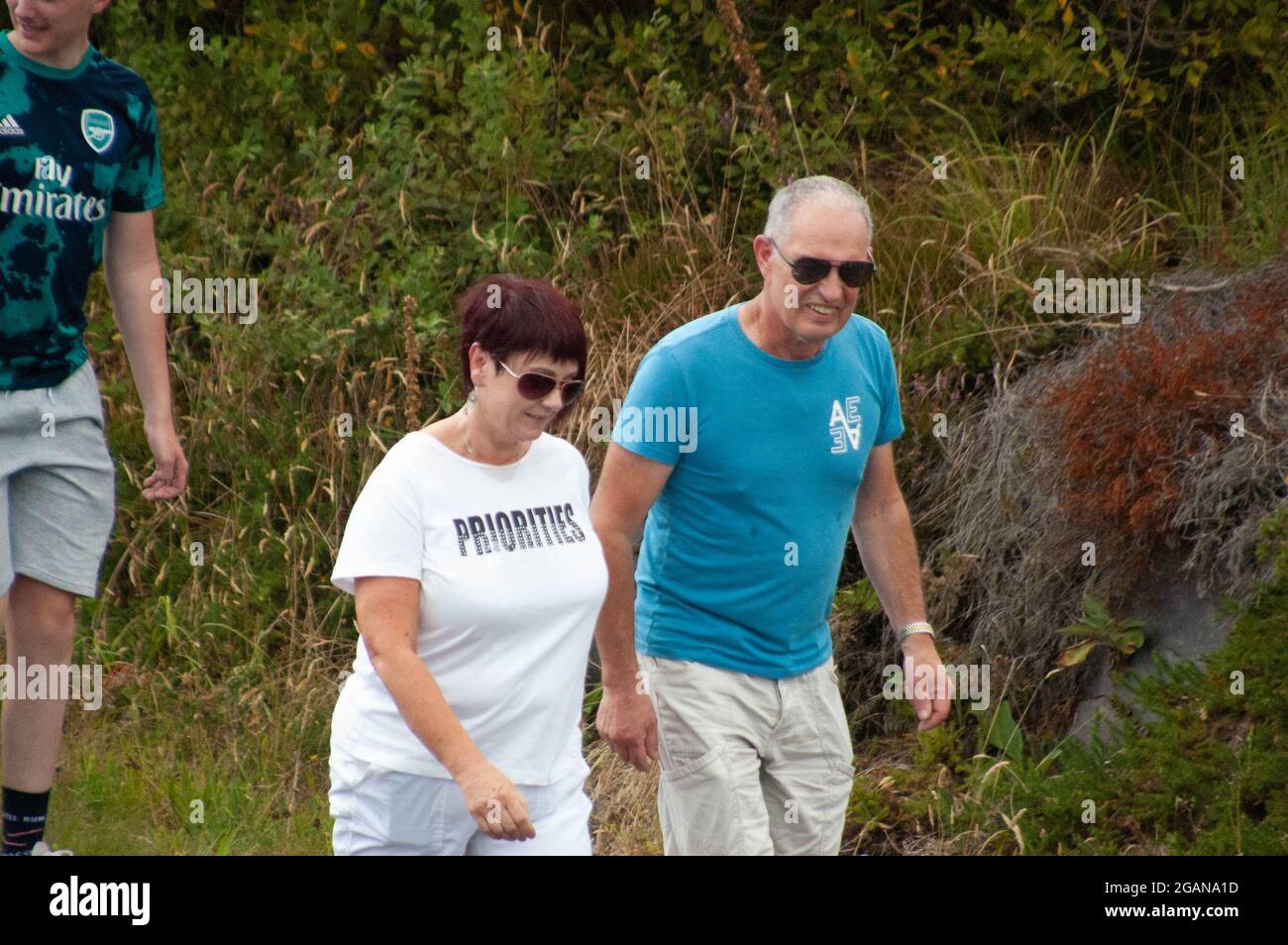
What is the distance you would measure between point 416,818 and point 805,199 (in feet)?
6.10

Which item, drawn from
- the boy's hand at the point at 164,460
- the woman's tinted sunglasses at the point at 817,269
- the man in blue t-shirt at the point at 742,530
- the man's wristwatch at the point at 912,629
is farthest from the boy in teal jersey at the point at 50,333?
the man's wristwatch at the point at 912,629

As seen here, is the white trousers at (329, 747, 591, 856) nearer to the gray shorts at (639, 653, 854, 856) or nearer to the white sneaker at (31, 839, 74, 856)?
the gray shorts at (639, 653, 854, 856)

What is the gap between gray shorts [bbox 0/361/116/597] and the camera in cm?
418

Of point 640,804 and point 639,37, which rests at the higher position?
point 639,37

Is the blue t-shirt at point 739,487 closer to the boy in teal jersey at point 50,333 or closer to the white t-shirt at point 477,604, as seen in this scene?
the white t-shirt at point 477,604

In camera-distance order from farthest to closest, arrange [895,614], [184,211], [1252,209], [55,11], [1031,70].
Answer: [184,211] → [1031,70] → [1252,209] → [895,614] → [55,11]

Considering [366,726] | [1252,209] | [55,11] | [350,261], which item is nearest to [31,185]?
[55,11]

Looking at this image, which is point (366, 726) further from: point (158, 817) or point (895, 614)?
point (158, 817)

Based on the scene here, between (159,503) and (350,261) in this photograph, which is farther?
(350,261)

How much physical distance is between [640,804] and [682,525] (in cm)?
194

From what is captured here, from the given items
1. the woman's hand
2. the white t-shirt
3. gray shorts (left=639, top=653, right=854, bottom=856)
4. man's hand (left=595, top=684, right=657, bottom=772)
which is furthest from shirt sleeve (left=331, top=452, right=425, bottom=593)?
gray shorts (left=639, top=653, right=854, bottom=856)

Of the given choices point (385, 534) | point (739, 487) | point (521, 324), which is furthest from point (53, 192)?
point (739, 487)

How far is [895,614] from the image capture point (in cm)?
446

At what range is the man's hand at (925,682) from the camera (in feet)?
14.1
